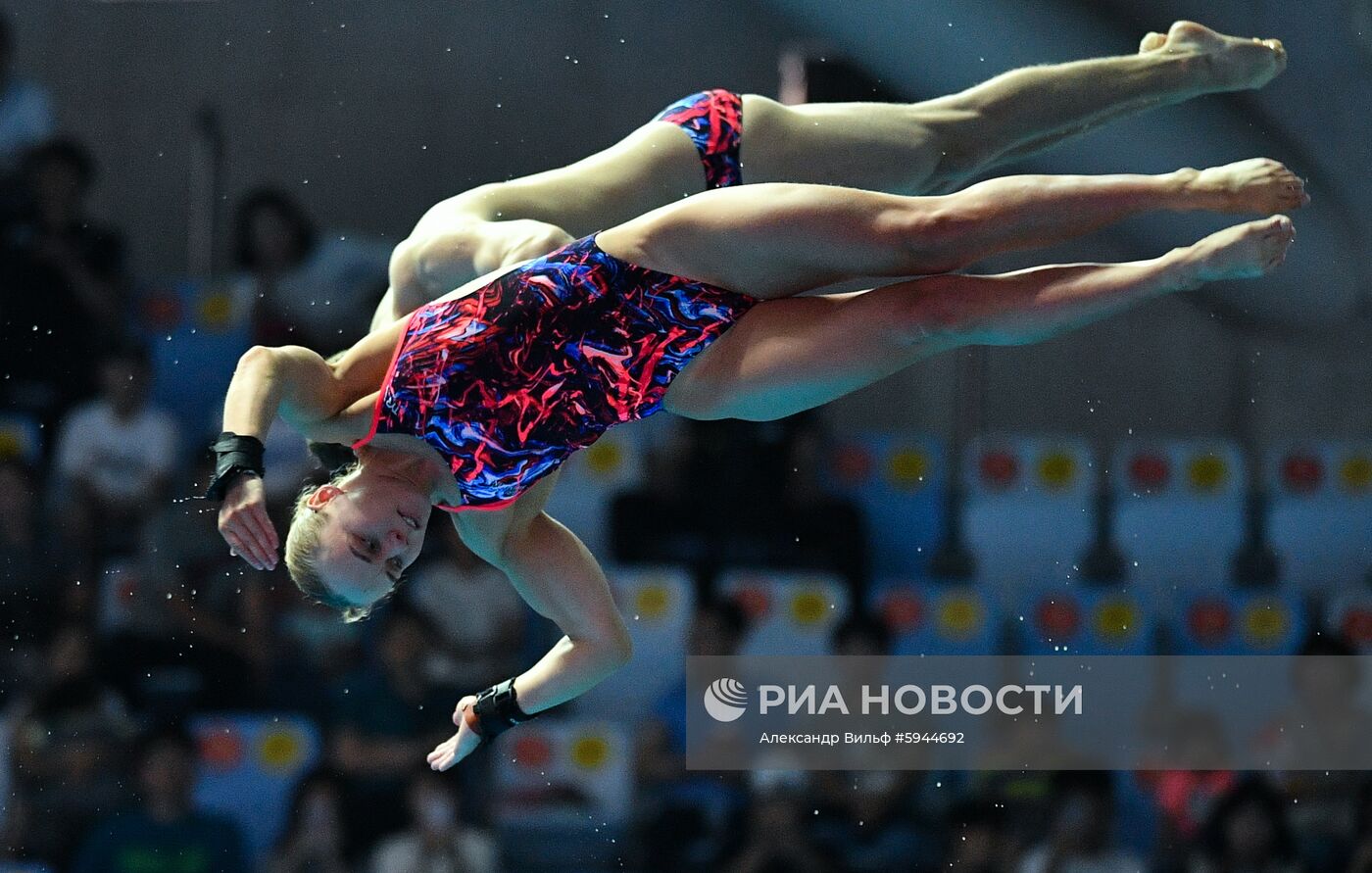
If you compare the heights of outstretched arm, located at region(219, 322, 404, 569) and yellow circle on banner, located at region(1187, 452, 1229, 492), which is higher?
outstretched arm, located at region(219, 322, 404, 569)

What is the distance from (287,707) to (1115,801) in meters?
2.22

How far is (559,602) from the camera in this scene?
282cm

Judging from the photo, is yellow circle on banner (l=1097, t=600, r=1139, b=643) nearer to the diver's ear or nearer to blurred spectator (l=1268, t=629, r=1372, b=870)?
blurred spectator (l=1268, t=629, r=1372, b=870)

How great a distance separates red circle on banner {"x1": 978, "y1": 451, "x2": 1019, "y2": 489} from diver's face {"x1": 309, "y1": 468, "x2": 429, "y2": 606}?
101 inches

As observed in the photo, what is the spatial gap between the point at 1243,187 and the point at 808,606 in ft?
7.70

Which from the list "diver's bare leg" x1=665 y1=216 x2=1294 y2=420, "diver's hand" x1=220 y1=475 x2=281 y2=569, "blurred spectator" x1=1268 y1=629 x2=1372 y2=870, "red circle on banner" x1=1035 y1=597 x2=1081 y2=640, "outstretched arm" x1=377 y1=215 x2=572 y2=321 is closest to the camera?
"diver's hand" x1=220 y1=475 x2=281 y2=569

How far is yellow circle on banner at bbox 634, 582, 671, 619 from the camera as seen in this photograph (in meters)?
4.54

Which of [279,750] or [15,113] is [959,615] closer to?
[279,750]

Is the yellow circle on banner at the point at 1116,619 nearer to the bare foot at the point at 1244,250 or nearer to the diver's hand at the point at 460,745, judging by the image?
the diver's hand at the point at 460,745

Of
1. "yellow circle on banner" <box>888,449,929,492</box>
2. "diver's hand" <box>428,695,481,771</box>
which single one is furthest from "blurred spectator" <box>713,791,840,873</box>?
"diver's hand" <box>428,695,481,771</box>

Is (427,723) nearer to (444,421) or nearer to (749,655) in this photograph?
(749,655)

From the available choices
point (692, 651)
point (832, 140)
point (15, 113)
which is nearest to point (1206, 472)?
point (692, 651)

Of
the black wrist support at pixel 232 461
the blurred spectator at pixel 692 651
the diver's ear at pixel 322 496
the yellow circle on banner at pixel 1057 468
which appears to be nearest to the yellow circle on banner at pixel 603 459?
the blurred spectator at pixel 692 651

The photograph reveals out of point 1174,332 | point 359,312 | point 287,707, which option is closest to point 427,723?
point 287,707
